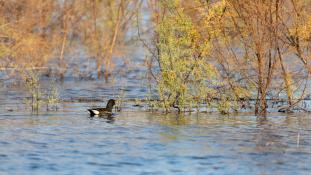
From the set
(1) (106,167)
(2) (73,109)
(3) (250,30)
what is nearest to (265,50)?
(3) (250,30)

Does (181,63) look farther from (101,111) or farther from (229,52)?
(101,111)

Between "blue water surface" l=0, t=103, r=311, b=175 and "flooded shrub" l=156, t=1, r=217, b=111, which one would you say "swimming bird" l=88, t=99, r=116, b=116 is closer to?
"blue water surface" l=0, t=103, r=311, b=175

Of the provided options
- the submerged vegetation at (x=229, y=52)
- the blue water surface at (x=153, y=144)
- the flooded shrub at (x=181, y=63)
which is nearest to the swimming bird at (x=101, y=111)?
the blue water surface at (x=153, y=144)

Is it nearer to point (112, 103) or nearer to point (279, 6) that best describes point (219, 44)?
point (279, 6)

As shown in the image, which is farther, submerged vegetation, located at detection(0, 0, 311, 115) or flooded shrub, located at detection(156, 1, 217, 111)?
flooded shrub, located at detection(156, 1, 217, 111)

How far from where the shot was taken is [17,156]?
42.4 ft

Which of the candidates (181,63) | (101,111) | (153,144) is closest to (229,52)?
(181,63)

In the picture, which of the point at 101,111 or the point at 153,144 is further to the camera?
the point at 101,111

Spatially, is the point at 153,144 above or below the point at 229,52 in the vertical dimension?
below

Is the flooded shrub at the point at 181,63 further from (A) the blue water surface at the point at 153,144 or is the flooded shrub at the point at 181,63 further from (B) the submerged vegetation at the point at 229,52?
(A) the blue water surface at the point at 153,144

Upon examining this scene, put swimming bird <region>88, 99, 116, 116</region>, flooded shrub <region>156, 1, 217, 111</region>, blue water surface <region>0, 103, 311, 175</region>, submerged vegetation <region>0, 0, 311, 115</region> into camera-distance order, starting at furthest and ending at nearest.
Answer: flooded shrub <region>156, 1, 217, 111</region>, swimming bird <region>88, 99, 116, 116</region>, submerged vegetation <region>0, 0, 311, 115</region>, blue water surface <region>0, 103, 311, 175</region>

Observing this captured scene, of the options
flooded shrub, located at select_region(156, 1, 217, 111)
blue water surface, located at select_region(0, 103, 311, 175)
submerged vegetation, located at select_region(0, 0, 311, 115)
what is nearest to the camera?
blue water surface, located at select_region(0, 103, 311, 175)

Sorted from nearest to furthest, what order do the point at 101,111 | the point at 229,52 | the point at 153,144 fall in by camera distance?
the point at 153,144 → the point at 101,111 → the point at 229,52

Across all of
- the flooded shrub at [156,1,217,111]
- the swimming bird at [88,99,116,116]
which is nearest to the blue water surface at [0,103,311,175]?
the swimming bird at [88,99,116,116]
